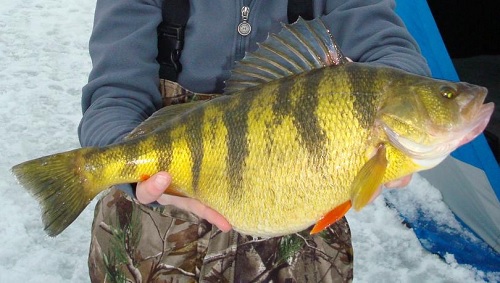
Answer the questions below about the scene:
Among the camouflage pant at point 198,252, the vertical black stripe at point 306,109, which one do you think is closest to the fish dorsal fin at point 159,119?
the vertical black stripe at point 306,109

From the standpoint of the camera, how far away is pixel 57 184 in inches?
54.5

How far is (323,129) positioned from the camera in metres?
1.28

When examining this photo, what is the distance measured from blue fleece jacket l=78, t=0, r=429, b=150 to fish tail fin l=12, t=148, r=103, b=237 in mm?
305

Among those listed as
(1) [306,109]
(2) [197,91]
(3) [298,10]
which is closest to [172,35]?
(2) [197,91]

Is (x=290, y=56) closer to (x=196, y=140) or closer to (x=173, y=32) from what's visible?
(x=196, y=140)

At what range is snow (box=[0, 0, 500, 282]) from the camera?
2.25m

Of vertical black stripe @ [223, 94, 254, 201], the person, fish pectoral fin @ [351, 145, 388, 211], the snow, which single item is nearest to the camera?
fish pectoral fin @ [351, 145, 388, 211]

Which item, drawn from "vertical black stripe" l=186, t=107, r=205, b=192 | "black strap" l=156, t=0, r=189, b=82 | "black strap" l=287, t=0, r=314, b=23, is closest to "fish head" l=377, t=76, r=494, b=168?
"vertical black stripe" l=186, t=107, r=205, b=192

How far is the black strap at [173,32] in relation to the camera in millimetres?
1805

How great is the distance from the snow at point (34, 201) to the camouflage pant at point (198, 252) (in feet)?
1.65

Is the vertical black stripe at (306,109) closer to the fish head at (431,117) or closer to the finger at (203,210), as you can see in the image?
the fish head at (431,117)

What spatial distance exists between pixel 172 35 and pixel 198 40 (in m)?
0.08

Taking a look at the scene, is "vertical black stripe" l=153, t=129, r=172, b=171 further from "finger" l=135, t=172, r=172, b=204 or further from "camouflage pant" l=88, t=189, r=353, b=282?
"camouflage pant" l=88, t=189, r=353, b=282

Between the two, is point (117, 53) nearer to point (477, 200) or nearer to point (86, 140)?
point (86, 140)
